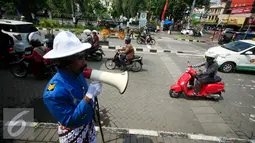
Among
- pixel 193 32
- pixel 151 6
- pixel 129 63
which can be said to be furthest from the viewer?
pixel 151 6

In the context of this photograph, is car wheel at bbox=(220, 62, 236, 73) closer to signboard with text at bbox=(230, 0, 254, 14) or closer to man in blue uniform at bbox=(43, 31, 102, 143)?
man in blue uniform at bbox=(43, 31, 102, 143)

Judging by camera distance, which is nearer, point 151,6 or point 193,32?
point 193,32

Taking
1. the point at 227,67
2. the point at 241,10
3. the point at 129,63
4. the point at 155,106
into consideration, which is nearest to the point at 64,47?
the point at 155,106

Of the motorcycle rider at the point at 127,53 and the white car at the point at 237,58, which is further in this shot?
the white car at the point at 237,58

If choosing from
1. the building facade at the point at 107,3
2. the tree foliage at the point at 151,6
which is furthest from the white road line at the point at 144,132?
the building facade at the point at 107,3

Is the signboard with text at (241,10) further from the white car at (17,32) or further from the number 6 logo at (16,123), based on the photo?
the number 6 logo at (16,123)

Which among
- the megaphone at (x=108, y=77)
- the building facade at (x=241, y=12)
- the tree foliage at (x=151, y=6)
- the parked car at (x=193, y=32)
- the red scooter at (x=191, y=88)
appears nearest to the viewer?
the megaphone at (x=108, y=77)

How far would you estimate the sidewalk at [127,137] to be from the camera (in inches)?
109

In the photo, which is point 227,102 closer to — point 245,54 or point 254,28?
point 245,54

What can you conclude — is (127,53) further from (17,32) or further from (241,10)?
(241,10)

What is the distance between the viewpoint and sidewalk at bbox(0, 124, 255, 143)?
9.12 feet

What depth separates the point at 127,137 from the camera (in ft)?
9.61

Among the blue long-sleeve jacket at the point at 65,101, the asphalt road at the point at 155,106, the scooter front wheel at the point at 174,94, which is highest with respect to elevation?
the blue long-sleeve jacket at the point at 65,101

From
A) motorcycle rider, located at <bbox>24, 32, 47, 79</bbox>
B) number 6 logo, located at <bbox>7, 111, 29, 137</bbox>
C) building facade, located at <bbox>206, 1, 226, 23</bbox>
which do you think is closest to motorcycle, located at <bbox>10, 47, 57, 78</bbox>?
motorcycle rider, located at <bbox>24, 32, 47, 79</bbox>
